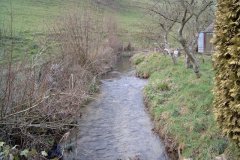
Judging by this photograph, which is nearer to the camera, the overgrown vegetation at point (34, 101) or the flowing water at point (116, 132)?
the overgrown vegetation at point (34, 101)

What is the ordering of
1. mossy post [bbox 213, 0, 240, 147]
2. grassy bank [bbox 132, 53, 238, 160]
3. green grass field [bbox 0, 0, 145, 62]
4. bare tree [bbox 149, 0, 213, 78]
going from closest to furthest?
mossy post [bbox 213, 0, 240, 147] < grassy bank [bbox 132, 53, 238, 160] < bare tree [bbox 149, 0, 213, 78] < green grass field [bbox 0, 0, 145, 62]

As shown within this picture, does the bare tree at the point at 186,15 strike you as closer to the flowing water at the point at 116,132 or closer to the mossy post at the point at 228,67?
the flowing water at the point at 116,132

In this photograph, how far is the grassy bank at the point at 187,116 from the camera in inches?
320

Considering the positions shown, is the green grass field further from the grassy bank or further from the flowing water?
the grassy bank

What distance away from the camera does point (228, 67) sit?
6500mm

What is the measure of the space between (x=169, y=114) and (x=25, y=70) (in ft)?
16.1

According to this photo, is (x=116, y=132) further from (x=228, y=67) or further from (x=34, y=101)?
(x=228, y=67)

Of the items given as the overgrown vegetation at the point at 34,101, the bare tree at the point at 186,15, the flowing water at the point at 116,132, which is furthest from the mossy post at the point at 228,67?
the bare tree at the point at 186,15

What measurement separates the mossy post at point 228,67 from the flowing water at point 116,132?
2963 millimetres

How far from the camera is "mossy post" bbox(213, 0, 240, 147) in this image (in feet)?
20.0

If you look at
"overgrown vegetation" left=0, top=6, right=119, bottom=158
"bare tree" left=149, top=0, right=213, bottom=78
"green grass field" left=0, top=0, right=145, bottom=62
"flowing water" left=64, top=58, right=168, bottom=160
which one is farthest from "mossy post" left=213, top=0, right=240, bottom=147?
"green grass field" left=0, top=0, right=145, bottom=62

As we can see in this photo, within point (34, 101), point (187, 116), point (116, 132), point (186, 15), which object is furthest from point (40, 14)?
point (34, 101)

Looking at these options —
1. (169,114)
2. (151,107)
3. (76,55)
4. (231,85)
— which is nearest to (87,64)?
(76,55)

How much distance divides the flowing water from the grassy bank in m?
0.47
